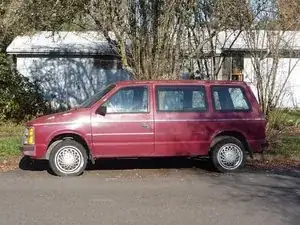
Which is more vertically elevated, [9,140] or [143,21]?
[143,21]

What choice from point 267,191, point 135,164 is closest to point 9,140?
point 135,164

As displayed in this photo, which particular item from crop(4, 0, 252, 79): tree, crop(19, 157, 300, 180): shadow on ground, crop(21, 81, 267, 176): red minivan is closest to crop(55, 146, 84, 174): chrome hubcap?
crop(21, 81, 267, 176): red minivan

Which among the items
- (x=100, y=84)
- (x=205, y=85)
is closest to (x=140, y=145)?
(x=205, y=85)

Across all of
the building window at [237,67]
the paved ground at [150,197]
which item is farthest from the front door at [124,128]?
the building window at [237,67]

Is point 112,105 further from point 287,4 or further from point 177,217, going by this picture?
point 287,4

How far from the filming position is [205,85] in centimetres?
1134

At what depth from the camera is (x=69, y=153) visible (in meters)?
10.8

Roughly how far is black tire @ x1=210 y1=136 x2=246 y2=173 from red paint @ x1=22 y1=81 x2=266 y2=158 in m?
0.16

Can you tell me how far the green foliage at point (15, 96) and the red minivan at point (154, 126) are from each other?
908 centimetres

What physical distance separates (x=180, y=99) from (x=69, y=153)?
2318mm

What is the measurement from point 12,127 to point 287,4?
941 centimetres

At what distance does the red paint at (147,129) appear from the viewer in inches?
422

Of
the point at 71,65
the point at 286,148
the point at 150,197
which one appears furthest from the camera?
the point at 71,65

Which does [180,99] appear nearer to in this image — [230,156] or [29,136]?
[230,156]
